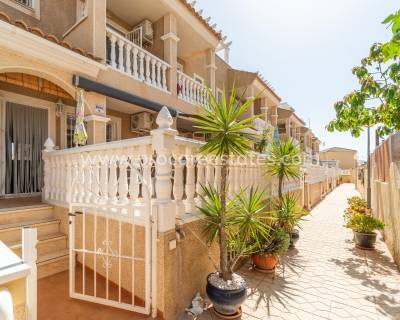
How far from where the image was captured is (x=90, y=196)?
393cm

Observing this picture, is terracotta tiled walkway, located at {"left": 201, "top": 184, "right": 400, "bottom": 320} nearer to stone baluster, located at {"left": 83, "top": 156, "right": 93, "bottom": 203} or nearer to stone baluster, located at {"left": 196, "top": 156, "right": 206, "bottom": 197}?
stone baluster, located at {"left": 196, "top": 156, "right": 206, "bottom": 197}

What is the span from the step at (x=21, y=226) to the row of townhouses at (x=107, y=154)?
19 millimetres

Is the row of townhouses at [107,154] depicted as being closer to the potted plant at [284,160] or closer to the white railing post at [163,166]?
the white railing post at [163,166]

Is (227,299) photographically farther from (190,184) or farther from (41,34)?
(41,34)

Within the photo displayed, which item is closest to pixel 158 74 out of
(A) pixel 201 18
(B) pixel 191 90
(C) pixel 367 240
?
(B) pixel 191 90

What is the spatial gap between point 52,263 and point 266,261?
4.20 m

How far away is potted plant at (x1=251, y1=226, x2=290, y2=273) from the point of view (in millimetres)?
4520

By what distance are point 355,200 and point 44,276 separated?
11177 mm

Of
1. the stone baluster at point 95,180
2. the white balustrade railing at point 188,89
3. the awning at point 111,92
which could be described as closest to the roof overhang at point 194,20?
the white balustrade railing at point 188,89

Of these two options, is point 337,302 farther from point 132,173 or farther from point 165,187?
point 132,173

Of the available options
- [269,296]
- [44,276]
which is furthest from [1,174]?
[269,296]

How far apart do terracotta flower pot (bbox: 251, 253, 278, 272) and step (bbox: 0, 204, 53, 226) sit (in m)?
4.77

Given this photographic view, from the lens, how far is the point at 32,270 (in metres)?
1.65

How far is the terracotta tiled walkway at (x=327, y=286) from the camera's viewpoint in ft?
10.8
